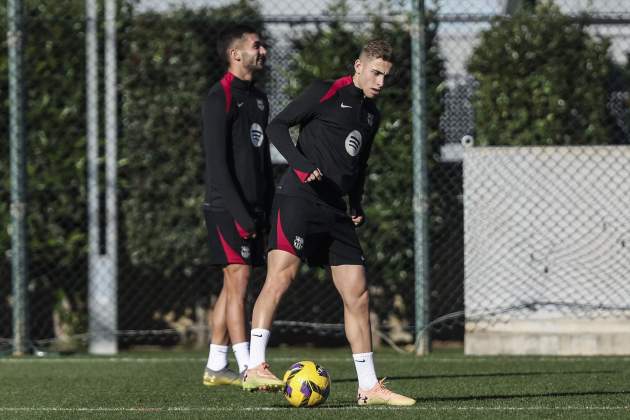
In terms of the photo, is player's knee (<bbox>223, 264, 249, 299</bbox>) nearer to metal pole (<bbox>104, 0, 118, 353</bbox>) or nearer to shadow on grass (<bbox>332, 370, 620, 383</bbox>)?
shadow on grass (<bbox>332, 370, 620, 383</bbox>)

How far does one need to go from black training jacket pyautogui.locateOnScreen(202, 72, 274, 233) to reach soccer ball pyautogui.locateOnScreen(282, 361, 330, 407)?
1.26 metres

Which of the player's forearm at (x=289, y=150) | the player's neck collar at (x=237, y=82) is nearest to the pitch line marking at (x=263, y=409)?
the player's forearm at (x=289, y=150)

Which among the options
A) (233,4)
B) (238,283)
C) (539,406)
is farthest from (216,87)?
(233,4)

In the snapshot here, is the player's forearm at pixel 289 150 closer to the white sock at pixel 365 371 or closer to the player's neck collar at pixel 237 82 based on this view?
the white sock at pixel 365 371

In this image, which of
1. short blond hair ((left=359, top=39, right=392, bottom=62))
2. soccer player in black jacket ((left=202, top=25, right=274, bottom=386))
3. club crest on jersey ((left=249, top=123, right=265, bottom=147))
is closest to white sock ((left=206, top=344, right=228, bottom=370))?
soccer player in black jacket ((left=202, top=25, right=274, bottom=386))

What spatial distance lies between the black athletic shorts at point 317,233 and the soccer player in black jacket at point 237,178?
0.84m

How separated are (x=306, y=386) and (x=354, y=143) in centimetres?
126

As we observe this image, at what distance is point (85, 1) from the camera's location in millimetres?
10430

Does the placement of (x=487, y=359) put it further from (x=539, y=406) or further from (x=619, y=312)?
(x=539, y=406)

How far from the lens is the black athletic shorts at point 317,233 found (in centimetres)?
632

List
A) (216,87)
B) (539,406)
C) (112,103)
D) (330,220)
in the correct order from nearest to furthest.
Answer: (539,406)
(330,220)
(216,87)
(112,103)

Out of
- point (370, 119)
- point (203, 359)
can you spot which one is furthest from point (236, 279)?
point (203, 359)

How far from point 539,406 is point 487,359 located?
10.2 ft

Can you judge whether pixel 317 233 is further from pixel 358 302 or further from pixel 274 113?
pixel 274 113
